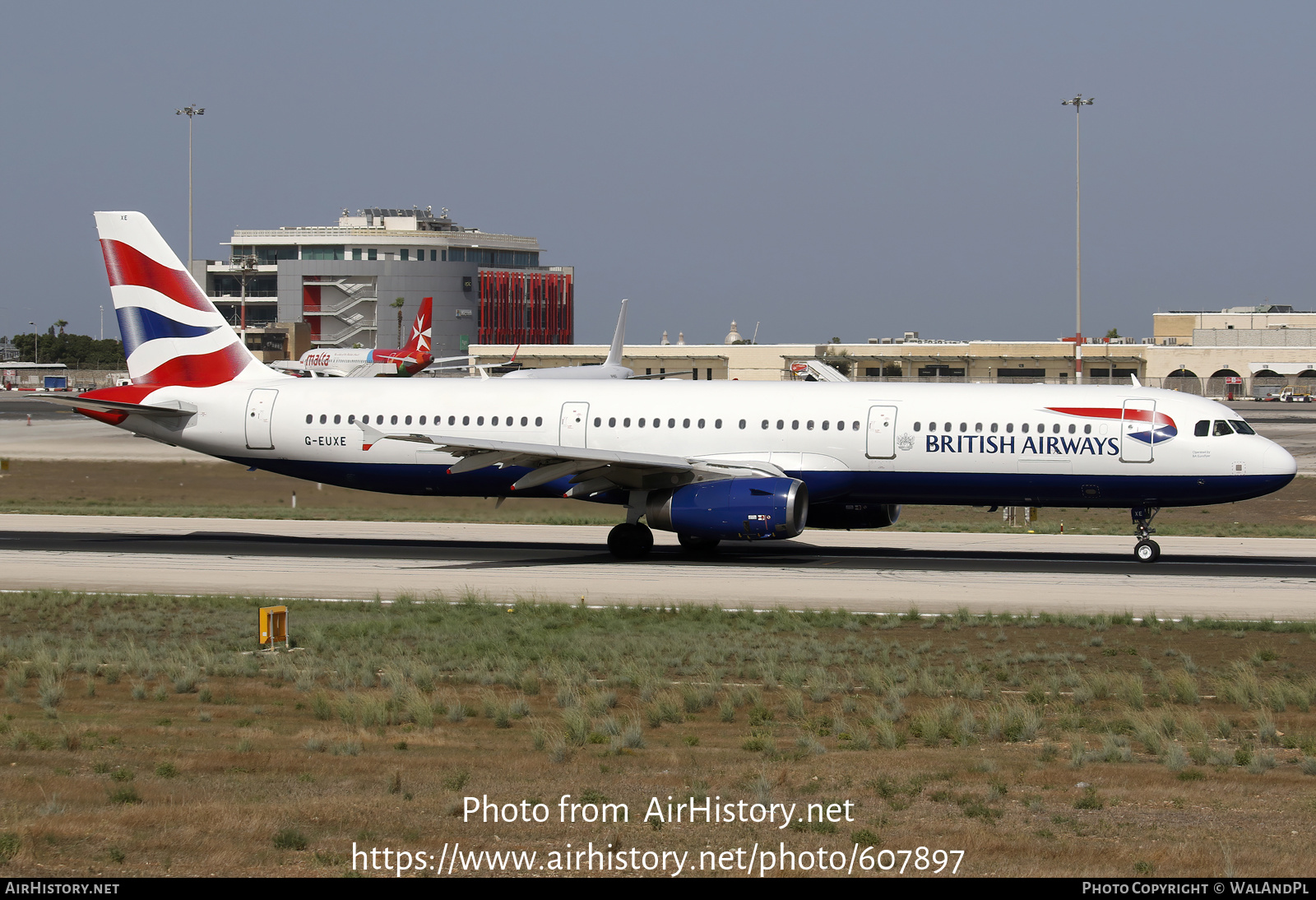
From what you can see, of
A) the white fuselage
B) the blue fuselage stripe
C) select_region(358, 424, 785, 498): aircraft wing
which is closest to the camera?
select_region(358, 424, 785, 498): aircraft wing

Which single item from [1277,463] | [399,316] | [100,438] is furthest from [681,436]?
[399,316]

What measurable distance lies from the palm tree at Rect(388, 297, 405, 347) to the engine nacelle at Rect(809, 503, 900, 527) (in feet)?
505

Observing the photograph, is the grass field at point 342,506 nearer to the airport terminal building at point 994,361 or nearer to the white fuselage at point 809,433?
the white fuselage at point 809,433

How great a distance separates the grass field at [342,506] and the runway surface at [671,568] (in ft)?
9.08

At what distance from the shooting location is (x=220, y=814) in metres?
11.6

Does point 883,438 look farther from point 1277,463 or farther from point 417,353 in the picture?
point 417,353

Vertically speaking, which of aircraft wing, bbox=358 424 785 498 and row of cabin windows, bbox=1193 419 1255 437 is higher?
row of cabin windows, bbox=1193 419 1255 437

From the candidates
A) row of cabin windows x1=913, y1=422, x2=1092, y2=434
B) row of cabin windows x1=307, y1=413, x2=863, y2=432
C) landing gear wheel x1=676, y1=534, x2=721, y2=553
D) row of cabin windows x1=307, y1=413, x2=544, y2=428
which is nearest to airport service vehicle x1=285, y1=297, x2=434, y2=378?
row of cabin windows x1=307, y1=413, x2=544, y2=428

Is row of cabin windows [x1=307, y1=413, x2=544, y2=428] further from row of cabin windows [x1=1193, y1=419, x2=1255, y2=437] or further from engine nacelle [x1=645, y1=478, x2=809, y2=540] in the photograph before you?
row of cabin windows [x1=1193, y1=419, x2=1255, y2=437]

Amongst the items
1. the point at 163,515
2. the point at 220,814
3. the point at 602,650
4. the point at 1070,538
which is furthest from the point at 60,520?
the point at 220,814

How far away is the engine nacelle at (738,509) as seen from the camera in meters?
28.8

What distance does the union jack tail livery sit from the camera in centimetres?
3456

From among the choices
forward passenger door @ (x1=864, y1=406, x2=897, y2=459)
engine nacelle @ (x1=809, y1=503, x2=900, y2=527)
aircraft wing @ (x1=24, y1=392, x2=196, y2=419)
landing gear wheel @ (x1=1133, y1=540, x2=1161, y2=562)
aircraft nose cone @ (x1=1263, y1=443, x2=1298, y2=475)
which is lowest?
landing gear wheel @ (x1=1133, y1=540, x2=1161, y2=562)

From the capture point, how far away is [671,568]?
99.8ft
